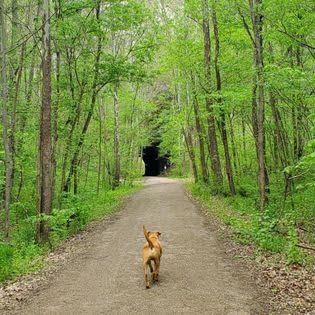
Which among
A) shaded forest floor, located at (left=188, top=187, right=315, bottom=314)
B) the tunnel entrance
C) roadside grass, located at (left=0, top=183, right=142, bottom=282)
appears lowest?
shaded forest floor, located at (left=188, top=187, right=315, bottom=314)

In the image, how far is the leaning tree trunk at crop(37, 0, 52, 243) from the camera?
11.2 m

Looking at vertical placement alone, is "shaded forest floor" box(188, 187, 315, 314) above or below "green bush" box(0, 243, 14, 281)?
below

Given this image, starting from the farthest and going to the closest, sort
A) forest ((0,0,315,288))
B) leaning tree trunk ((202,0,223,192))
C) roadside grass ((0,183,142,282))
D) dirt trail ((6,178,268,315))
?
leaning tree trunk ((202,0,223,192))
forest ((0,0,315,288))
roadside grass ((0,183,142,282))
dirt trail ((6,178,268,315))

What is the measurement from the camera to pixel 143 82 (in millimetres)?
18531

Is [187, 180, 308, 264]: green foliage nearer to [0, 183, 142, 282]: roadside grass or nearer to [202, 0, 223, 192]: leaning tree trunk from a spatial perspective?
[202, 0, 223, 192]: leaning tree trunk

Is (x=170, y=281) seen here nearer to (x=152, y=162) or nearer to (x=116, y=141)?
(x=116, y=141)

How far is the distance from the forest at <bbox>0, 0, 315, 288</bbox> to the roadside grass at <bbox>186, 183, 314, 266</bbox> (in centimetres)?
5

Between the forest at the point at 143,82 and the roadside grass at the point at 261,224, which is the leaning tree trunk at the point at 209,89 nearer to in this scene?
the forest at the point at 143,82

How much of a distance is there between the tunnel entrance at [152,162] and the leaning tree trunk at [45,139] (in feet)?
148

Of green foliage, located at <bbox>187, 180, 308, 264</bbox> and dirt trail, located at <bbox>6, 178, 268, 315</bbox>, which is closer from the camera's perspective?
dirt trail, located at <bbox>6, 178, 268, 315</bbox>

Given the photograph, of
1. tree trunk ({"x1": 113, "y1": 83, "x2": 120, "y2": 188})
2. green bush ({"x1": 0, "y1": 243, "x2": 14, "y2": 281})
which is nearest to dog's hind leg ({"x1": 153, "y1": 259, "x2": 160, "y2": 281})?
green bush ({"x1": 0, "y1": 243, "x2": 14, "y2": 281})

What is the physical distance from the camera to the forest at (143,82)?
36.2 ft

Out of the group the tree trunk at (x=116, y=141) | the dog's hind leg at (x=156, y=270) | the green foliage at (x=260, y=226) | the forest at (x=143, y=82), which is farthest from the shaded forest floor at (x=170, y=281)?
the tree trunk at (x=116, y=141)

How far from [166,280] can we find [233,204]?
33.0 ft
